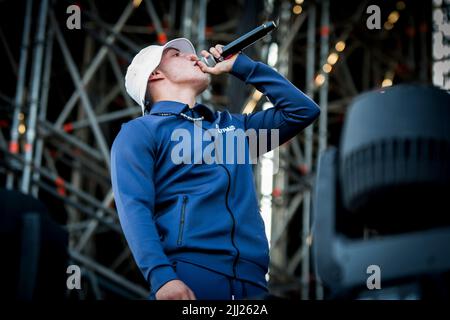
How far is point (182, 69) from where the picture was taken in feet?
8.04

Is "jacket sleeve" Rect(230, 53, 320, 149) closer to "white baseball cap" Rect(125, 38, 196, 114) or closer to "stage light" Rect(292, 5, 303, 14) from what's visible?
"white baseball cap" Rect(125, 38, 196, 114)

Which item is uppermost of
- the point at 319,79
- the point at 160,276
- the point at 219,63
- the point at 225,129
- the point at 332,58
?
the point at 332,58

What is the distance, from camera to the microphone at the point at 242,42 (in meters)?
2.21

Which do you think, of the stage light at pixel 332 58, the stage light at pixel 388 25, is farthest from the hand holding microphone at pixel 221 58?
the stage light at pixel 388 25

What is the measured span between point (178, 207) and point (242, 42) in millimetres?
484

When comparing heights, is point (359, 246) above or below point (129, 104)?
below

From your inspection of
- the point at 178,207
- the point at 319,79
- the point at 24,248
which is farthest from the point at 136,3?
the point at 24,248

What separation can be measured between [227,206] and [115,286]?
3.35 meters

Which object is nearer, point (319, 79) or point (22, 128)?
point (22, 128)

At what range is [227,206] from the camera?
212 cm

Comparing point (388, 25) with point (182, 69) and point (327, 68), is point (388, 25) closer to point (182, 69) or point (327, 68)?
point (327, 68)

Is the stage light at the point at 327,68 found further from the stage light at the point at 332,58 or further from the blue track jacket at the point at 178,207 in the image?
the blue track jacket at the point at 178,207
